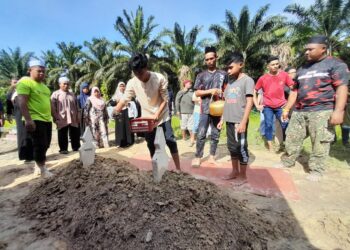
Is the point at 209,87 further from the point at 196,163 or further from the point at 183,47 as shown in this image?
the point at 183,47

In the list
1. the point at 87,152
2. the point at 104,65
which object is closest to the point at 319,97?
the point at 87,152

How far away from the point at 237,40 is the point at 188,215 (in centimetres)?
2686

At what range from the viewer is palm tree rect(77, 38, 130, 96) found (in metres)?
29.3

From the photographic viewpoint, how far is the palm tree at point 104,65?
1155 inches

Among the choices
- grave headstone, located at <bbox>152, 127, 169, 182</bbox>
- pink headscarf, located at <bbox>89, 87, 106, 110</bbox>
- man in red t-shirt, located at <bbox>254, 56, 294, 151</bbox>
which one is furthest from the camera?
pink headscarf, located at <bbox>89, 87, 106, 110</bbox>

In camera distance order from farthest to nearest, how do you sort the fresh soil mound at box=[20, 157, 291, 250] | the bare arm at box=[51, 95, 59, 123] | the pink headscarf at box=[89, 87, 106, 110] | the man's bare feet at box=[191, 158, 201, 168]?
1. the pink headscarf at box=[89, 87, 106, 110]
2. the bare arm at box=[51, 95, 59, 123]
3. the man's bare feet at box=[191, 158, 201, 168]
4. the fresh soil mound at box=[20, 157, 291, 250]

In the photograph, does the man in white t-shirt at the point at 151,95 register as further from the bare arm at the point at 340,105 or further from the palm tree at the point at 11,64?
the palm tree at the point at 11,64

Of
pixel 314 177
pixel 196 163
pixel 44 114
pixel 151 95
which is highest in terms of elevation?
pixel 151 95

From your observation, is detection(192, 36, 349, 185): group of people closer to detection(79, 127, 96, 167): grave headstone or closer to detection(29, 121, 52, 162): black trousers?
detection(79, 127, 96, 167): grave headstone

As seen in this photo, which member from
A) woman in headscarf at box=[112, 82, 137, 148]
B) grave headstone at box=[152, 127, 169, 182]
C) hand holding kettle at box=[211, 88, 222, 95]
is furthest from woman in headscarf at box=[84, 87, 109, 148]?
grave headstone at box=[152, 127, 169, 182]

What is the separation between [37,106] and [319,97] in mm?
3994

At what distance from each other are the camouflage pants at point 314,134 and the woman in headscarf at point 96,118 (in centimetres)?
439

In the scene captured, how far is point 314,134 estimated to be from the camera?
3963mm

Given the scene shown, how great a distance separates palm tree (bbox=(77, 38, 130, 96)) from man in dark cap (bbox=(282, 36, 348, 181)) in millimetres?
26388
